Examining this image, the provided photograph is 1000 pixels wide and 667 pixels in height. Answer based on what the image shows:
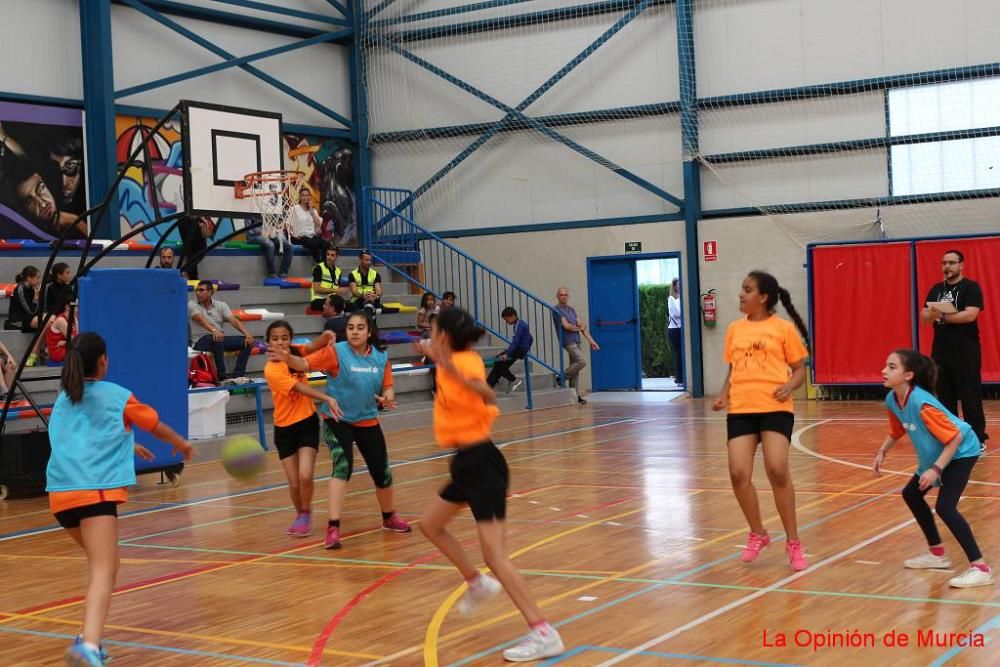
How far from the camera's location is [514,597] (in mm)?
5539

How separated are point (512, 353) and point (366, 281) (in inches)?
111

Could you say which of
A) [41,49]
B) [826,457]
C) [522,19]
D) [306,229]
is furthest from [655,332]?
[826,457]

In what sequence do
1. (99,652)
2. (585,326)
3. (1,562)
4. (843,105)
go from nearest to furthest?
(99,652) < (1,562) < (843,105) < (585,326)

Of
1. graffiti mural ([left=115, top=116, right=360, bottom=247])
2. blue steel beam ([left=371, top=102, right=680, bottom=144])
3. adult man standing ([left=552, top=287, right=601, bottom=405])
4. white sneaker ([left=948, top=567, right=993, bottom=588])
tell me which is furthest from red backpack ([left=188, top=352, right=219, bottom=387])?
white sneaker ([left=948, top=567, right=993, bottom=588])

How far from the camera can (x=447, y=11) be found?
952 inches

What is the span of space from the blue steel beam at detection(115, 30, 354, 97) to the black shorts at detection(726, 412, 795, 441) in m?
16.5

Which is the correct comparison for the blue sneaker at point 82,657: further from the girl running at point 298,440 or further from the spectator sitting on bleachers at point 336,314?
the spectator sitting on bleachers at point 336,314

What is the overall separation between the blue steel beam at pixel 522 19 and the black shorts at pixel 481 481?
1804cm

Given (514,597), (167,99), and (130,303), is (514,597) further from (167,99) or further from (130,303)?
(167,99)

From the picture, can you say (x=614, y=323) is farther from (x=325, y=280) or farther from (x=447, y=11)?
(x=447, y=11)

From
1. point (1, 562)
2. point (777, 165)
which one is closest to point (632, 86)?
point (777, 165)

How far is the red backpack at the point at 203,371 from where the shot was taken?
15852 mm

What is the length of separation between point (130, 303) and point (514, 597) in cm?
788

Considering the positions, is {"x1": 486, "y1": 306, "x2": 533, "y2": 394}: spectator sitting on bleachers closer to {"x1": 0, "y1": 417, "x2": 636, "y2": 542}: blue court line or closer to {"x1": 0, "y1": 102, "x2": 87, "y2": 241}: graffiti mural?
{"x1": 0, "y1": 417, "x2": 636, "y2": 542}: blue court line
